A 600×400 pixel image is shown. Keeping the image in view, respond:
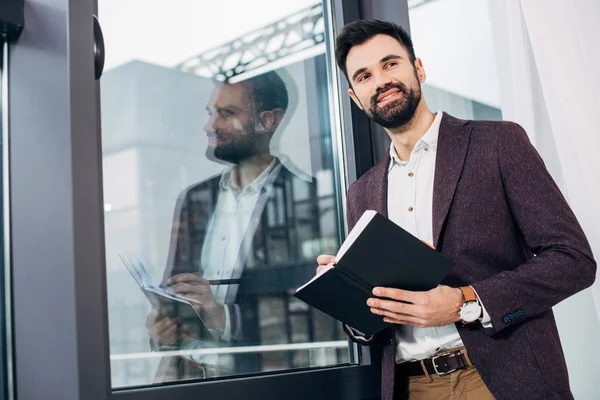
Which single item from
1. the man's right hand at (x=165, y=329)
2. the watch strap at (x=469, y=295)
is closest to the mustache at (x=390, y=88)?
the watch strap at (x=469, y=295)

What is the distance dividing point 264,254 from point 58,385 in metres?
0.78

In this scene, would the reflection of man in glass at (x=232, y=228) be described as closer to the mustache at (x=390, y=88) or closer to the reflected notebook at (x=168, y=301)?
the reflected notebook at (x=168, y=301)

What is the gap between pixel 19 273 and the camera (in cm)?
137

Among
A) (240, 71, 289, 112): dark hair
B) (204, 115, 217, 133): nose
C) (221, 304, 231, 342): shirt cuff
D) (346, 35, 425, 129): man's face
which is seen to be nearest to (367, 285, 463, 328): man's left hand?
(221, 304, 231, 342): shirt cuff

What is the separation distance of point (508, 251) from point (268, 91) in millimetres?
886

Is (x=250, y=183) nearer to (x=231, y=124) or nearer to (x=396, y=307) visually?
(x=231, y=124)

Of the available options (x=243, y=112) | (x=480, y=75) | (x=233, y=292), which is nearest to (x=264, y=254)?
(x=233, y=292)

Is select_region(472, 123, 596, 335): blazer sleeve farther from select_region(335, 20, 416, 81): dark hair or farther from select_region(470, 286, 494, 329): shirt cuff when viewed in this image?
select_region(335, 20, 416, 81): dark hair

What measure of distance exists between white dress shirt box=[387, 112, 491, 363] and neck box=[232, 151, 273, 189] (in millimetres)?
381

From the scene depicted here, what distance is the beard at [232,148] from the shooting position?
72.2 inches

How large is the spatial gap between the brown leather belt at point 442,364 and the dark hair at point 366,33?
2.84ft

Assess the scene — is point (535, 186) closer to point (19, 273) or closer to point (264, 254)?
point (264, 254)

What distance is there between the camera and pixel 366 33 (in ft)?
6.38

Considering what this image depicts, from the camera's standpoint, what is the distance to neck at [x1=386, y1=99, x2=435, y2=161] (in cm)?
186
